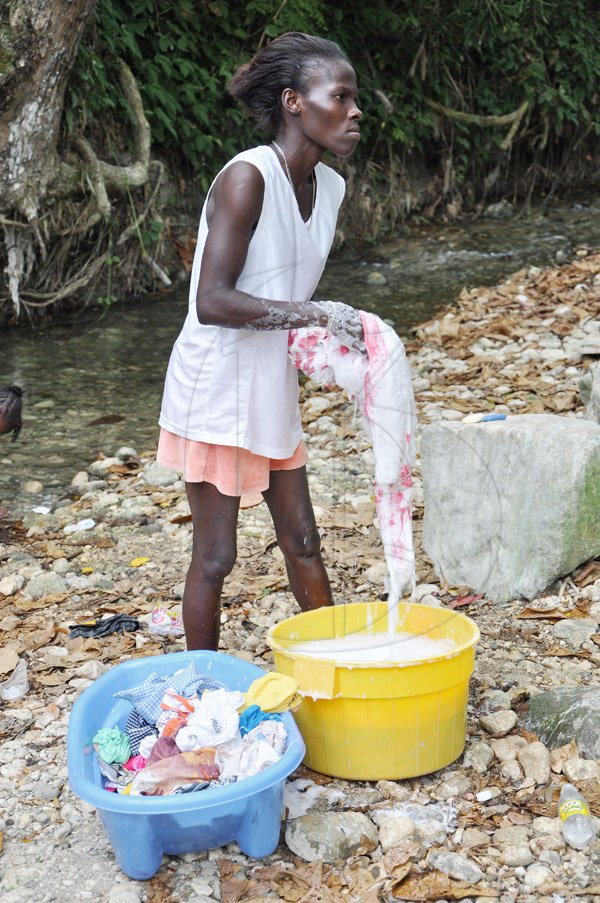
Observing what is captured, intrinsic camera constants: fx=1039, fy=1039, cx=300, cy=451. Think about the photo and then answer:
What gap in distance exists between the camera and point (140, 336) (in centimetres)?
700

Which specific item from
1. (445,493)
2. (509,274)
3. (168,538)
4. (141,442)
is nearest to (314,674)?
(445,493)

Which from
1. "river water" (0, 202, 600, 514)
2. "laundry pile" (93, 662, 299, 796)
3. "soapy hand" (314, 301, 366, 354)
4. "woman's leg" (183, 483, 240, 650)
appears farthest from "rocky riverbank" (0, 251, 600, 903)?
"soapy hand" (314, 301, 366, 354)

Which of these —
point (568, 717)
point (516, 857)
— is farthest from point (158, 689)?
point (568, 717)

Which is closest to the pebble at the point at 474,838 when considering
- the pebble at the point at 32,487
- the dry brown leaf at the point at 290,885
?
the dry brown leaf at the point at 290,885

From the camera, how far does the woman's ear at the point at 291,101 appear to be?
233 centimetres

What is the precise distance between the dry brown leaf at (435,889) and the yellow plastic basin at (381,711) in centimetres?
31

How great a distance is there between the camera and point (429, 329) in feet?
21.8

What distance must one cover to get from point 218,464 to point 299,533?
330mm

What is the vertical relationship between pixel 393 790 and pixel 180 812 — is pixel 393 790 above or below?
below

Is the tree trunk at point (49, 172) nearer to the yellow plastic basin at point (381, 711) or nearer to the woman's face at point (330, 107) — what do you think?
the woman's face at point (330, 107)

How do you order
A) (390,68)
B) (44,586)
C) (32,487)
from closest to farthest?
1. (44,586)
2. (32,487)
3. (390,68)

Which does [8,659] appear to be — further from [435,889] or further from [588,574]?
[588,574]

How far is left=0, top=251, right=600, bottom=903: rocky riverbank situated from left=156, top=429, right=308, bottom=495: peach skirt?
68cm

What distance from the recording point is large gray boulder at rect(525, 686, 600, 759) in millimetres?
2346
